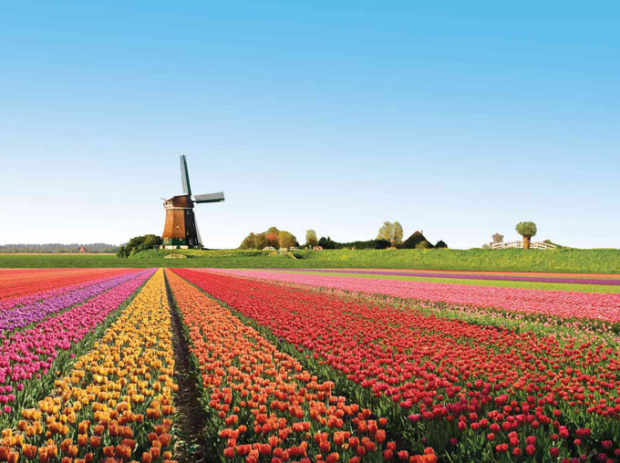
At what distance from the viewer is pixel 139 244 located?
91.0 meters

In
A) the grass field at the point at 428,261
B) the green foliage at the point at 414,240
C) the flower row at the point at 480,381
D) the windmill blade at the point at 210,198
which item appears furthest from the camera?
the green foliage at the point at 414,240

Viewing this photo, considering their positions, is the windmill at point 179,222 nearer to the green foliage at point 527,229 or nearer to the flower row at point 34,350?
the green foliage at point 527,229

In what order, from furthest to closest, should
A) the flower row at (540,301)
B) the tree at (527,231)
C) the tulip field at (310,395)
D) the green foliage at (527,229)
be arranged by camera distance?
the green foliage at (527,229), the tree at (527,231), the flower row at (540,301), the tulip field at (310,395)

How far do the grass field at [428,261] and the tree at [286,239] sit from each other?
46.9 meters

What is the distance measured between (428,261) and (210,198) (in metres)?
41.9

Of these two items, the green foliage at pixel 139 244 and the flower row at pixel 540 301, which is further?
the green foliage at pixel 139 244

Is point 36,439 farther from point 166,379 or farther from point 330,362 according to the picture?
point 330,362

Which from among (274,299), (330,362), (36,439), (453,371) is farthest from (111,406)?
(274,299)

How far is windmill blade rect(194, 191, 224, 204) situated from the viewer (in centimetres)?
8294

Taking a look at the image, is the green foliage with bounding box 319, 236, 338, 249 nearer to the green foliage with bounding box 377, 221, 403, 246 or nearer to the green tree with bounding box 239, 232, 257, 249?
the green tree with bounding box 239, 232, 257, 249

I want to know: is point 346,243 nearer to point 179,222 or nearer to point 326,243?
point 326,243

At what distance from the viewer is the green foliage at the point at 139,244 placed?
88.4m

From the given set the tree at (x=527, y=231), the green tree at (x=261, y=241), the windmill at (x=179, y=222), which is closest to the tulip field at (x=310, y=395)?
the windmill at (x=179, y=222)

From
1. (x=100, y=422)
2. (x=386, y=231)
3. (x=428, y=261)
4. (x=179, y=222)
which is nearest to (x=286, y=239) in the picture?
(x=386, y=231)
